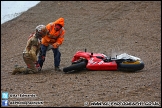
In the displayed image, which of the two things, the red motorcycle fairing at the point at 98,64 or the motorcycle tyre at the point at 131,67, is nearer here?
the motorcycle tyre at the point at 131,67

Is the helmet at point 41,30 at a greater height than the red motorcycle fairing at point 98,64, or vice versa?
the helmet at point 41,30

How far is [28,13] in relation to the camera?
19.3 m

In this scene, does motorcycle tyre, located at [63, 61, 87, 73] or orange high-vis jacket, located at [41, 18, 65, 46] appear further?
→ orange high-vis jacket, located at [41, 18, 65, 46]

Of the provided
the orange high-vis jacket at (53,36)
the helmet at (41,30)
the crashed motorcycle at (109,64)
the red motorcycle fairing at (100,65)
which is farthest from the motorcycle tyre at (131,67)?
the helmet at (41,30)

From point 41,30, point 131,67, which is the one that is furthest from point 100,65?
point 41,30

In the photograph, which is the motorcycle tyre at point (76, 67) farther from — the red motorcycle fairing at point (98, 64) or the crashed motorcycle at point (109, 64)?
the red motorcycle fairing at point (98, 64)

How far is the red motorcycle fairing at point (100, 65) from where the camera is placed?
9352 mm

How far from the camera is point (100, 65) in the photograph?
938 centimetres

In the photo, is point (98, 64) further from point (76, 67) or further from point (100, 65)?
point (76, 67)

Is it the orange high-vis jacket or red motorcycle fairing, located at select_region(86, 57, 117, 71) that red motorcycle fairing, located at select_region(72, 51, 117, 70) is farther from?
the orange high-vis jacket

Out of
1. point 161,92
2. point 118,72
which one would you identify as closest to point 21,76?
point 118,72

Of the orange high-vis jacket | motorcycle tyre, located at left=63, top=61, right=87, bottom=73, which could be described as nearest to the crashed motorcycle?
motorcycle tyre, located at left=63, top=61, right=87, bottom=73

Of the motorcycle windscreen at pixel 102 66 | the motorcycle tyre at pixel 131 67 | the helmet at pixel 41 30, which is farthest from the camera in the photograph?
the helmet at pixel 41 30

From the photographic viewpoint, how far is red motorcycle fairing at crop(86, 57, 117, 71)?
935cm
